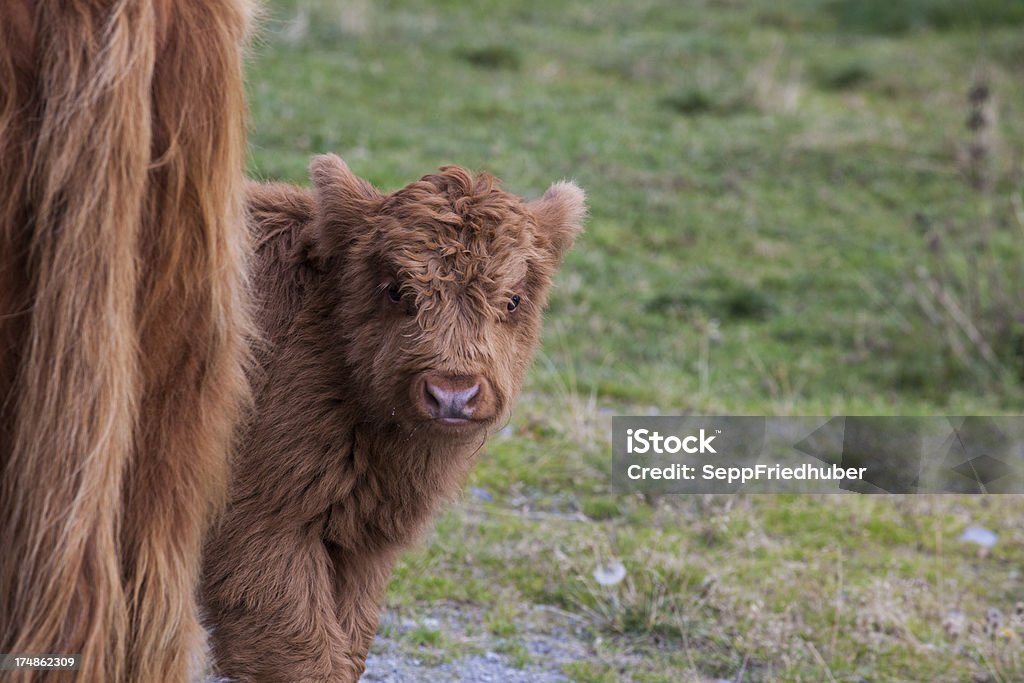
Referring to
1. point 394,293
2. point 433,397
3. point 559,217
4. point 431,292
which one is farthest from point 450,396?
point 559,217

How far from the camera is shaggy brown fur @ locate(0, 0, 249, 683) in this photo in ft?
7.59

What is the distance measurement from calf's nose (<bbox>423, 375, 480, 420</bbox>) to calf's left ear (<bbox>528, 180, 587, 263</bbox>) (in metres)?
0.83

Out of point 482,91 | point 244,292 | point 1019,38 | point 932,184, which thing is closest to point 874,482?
point 244,292

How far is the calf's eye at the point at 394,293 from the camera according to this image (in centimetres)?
403

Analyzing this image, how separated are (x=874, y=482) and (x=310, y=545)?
15.3 feet

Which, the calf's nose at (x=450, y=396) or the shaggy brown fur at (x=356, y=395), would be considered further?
the shaggy brown fur at (x=356, y=395)

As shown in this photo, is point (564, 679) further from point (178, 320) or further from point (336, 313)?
point (178, 320)

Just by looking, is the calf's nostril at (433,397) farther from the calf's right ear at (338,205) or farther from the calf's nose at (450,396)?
the calf's right ear at (338,205)

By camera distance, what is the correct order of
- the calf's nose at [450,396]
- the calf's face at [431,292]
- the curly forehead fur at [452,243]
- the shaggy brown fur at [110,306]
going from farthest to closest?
the curly forehead fur at [452,243] < the calf's face at [431,292] < the calf's nose at [450,396] < the shaggy brown fur at [110,306]

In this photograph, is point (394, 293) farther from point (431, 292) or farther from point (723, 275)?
point (723, 275)

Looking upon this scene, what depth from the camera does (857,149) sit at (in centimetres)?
1441

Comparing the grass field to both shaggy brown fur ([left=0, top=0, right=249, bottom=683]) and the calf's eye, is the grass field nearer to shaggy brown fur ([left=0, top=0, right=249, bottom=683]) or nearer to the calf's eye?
the calf's eye

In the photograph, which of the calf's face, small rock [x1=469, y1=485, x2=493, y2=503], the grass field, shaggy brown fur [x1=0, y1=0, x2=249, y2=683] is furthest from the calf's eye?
small rock [x1=469, y1=485, x2=493, y2=503]

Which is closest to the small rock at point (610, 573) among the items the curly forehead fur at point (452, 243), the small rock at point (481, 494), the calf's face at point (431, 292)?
the small rock at point (481, 494)
